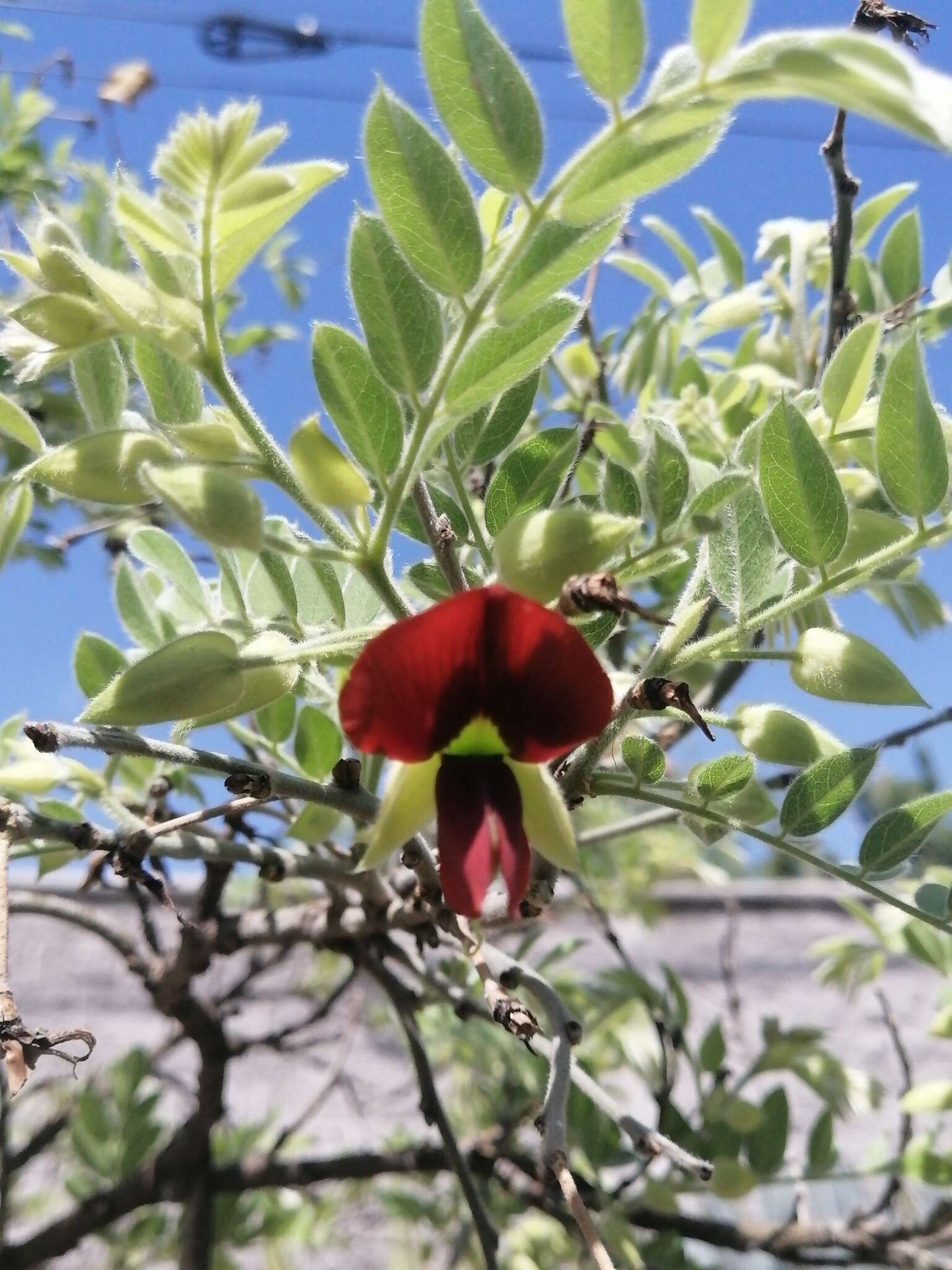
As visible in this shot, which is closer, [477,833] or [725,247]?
[477,833]

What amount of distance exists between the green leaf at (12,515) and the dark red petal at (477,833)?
284 millimetres

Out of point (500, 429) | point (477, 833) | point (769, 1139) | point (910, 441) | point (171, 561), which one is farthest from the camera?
point (769, 1139)

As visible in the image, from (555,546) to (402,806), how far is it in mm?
136

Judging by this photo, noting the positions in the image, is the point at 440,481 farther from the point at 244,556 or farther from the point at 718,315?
the point at 718,315

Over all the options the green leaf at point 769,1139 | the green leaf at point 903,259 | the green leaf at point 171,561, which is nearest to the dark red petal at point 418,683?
the green leaf at point 171,561

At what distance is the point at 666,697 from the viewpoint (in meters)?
0.50

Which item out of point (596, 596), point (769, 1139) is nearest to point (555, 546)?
point (596, 596)

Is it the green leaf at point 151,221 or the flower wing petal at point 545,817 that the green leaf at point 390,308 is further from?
the flower wing petal at point 545,817

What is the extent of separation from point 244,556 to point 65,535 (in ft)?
2.94

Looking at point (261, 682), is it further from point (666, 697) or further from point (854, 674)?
point (854, 674)

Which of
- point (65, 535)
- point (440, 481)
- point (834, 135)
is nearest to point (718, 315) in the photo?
point (834, 135)

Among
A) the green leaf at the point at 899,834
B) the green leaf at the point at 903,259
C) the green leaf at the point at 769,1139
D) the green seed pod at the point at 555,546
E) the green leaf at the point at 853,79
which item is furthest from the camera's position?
the green leaf at the point at 769,1139

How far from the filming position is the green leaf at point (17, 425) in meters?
0.55

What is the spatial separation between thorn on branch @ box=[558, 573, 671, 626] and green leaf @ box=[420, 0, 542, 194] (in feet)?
0.56
